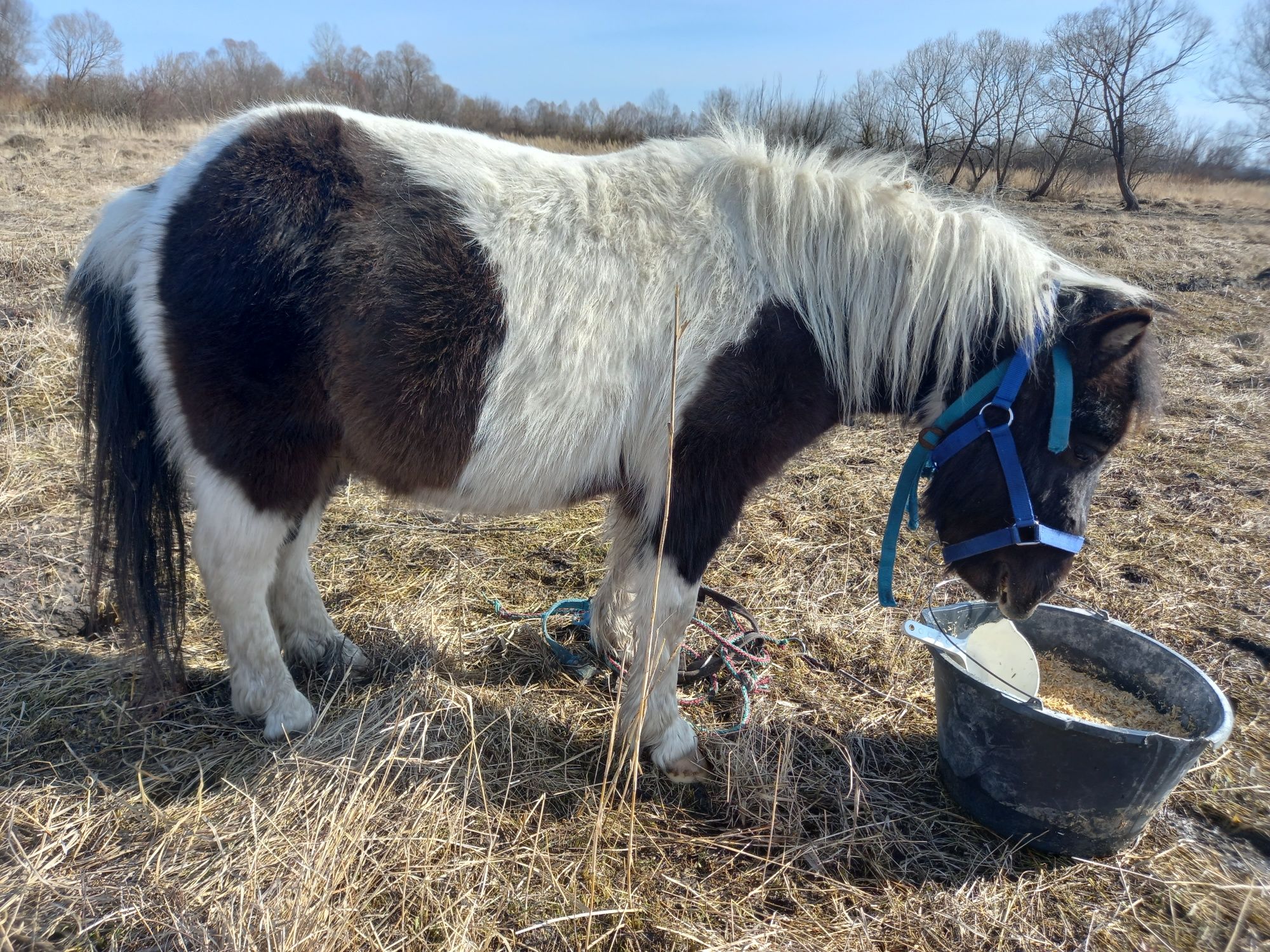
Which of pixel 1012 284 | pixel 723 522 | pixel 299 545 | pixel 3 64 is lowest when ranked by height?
pixel 299 545

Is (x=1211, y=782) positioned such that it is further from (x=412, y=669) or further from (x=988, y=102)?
(x=988, y=102)

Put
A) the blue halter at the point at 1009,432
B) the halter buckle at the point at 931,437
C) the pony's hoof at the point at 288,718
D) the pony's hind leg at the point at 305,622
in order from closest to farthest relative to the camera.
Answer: the blue halter at the point at 1009,432 → the halter buckle at the point at 931,437 → the pony's hoof at the point at 288,718 → the pony's hind leg at the point at 305,622

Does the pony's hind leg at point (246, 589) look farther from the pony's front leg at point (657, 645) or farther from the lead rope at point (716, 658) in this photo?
the pony's front leg at point (657, 645)

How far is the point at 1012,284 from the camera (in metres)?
2.19

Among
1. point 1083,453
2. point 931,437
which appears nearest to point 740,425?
point 931,437

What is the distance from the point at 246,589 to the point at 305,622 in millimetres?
557

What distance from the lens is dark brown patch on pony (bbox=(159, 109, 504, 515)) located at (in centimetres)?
204

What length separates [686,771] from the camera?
2420 millimetres

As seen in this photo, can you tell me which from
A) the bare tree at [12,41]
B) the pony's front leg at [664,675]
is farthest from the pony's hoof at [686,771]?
the bare tree at [12,41]

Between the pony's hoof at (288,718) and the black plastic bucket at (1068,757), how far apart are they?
7.01 ft

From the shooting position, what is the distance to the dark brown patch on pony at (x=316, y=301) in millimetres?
2043

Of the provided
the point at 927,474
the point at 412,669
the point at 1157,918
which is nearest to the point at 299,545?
the point at 412,669

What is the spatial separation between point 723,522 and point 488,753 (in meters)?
1.11

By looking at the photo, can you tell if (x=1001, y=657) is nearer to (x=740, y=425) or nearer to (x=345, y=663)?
(x=740, y=425)
